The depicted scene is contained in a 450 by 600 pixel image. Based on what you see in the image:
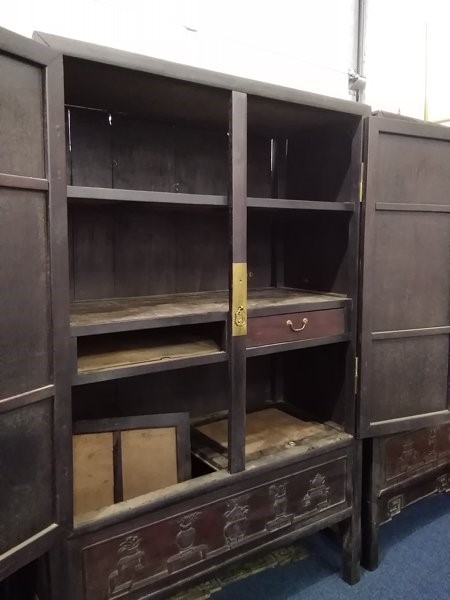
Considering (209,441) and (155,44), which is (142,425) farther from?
(155,44)

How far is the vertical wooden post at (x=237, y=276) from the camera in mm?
1390

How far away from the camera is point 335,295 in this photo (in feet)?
5.96

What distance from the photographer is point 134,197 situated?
1.27 m

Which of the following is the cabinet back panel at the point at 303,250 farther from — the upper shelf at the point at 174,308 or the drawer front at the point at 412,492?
the drawer front at the point at 412,492

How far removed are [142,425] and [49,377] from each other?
45cm

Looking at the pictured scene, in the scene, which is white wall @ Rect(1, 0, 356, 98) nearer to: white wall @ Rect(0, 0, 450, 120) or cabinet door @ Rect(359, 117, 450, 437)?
white wall @ Rect(0, 0, 450, 120)

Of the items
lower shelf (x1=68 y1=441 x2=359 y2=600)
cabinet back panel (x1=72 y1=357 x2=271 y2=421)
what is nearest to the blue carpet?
lower shelf (x1=68 y1=441 x2=359 y2=600)

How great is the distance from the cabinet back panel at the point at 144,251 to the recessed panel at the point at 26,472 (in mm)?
624

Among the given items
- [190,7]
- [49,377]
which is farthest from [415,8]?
[49,377]

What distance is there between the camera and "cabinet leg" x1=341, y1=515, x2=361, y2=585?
182 cm

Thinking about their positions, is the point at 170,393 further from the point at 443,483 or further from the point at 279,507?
the point at 443,483

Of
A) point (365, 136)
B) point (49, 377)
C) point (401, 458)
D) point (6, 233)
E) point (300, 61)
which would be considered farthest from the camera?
point (300, 61)

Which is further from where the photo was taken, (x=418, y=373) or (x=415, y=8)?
(x=415, y=8)

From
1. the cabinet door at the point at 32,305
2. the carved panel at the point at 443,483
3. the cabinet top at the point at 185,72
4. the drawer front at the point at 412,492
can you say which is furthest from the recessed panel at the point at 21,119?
the carved panel at the point at 443,483
